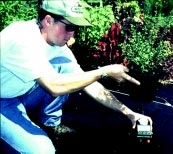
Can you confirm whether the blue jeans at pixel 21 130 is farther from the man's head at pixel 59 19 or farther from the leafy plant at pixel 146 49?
the leafy plant at pixel 146 49

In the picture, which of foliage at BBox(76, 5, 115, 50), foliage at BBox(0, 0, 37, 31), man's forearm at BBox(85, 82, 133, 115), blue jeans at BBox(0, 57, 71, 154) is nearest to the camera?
blue jeans at BBox(0, 57, 71, 154)

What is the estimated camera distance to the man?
3193 mm

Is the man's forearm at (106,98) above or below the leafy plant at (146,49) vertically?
above

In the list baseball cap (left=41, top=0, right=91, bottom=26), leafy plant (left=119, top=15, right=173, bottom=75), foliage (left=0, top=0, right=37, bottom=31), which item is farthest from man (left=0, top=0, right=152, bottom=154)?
foliage (left=0, top=0, right=37, bottom=31)

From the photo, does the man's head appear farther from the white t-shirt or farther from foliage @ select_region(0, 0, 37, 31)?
foliage @ select_region(0, 0, 37, 31)

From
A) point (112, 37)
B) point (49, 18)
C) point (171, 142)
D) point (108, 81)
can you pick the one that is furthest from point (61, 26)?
point (112, 37)

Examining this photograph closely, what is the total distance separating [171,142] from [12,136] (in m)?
1.95

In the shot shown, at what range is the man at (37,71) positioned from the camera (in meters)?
3.19

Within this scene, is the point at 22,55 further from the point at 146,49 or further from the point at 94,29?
the point at 94,29

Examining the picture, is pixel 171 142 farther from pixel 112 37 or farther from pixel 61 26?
pixel 112 37

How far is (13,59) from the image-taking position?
10.6ft

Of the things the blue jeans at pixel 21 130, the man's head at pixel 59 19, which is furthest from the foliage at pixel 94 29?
the man's head at pixel 59 19

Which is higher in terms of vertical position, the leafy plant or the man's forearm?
the man's forearm

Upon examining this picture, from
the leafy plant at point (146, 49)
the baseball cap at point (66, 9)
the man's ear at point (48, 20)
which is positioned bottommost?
the leafy plant at point (146, 49)
